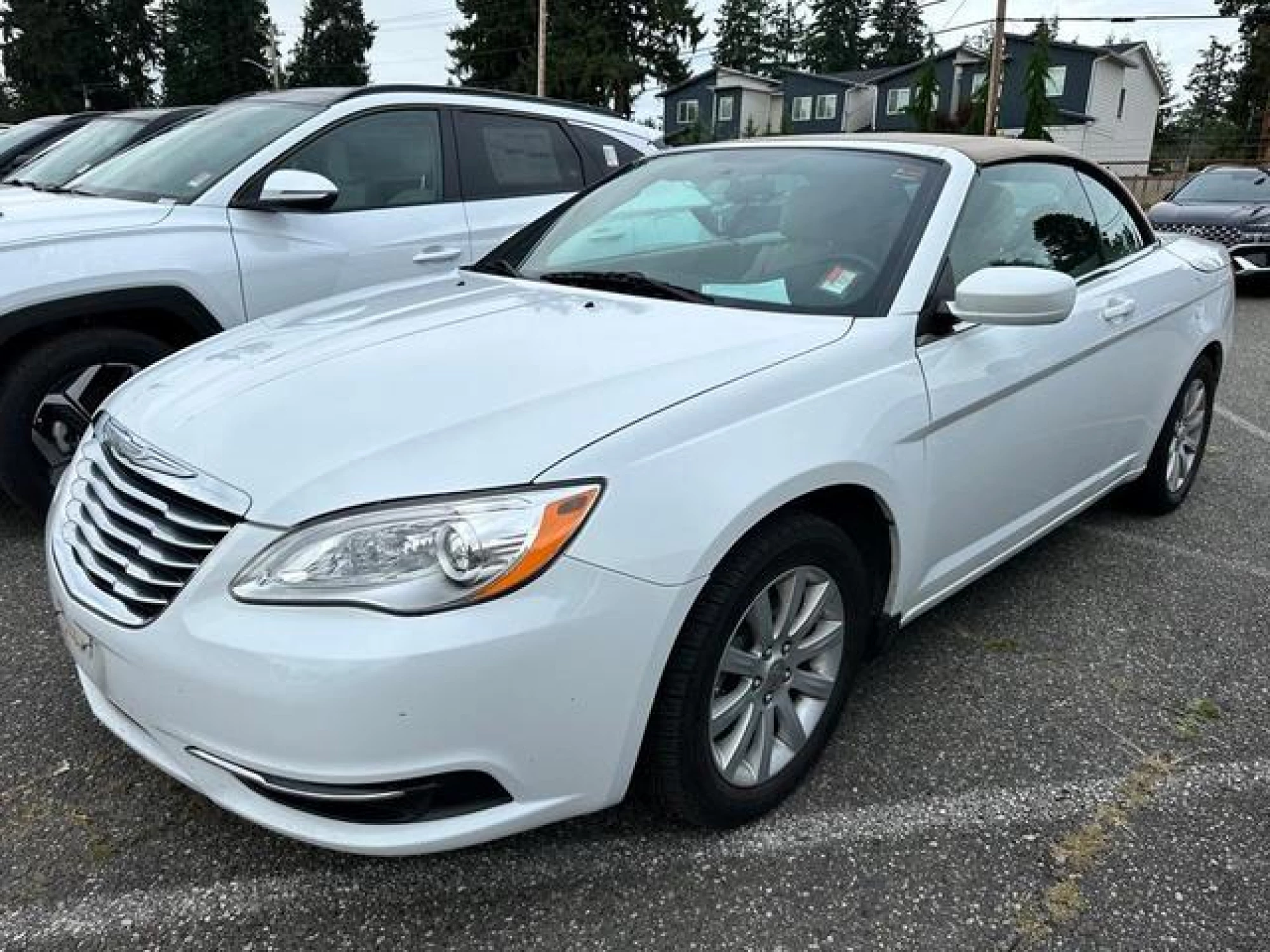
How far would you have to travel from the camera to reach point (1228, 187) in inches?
505

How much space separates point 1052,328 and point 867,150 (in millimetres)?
791

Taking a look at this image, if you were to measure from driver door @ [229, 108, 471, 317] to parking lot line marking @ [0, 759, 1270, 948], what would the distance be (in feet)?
8.94

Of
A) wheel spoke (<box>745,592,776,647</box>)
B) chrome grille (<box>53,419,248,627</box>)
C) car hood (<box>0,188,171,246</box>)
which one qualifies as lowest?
wheel spoke (<box>745,592,776,647</box>)

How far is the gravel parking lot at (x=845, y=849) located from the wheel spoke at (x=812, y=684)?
0.81ft

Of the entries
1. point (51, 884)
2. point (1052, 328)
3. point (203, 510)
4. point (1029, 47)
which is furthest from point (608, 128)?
point (1029, 47)

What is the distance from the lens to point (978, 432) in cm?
273

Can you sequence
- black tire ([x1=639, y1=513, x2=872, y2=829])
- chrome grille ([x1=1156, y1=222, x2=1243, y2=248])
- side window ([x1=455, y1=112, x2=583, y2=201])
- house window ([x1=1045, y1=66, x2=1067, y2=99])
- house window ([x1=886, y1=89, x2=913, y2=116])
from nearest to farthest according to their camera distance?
black tire ([x1=639, y1=513, x2=872, y2=829]) → side window ([x1=455, y1=112, x2=583, y2=201]) → chrome grille ([x1=1156, y1=222, x2=1243, y2=248]) → house window ([x1=1045, y1=66, x2=1067, y2=99]) → house window ([x1=886, y1=89, x2=913, y2=116])

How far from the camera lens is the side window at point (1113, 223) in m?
3.75

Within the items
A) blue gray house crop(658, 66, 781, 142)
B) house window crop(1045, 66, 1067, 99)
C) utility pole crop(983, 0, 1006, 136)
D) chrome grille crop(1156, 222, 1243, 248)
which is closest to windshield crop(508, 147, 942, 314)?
chrome grille crop(1156, 222, 1243, 248)

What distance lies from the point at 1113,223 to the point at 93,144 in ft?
20.2

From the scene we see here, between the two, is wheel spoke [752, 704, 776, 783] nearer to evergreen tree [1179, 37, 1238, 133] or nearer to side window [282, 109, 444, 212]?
side window [282, 109, 444, 212]

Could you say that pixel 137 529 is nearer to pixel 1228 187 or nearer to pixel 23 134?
pixel 23 134

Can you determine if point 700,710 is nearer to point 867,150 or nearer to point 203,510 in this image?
point 203,510

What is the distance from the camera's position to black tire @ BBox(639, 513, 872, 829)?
6.65 feet
